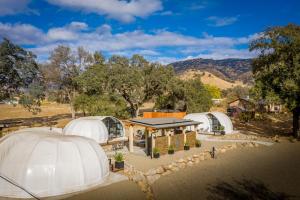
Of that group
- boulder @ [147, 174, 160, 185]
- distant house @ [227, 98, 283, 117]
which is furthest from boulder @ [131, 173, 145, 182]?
distant house @ [227, 98, 283, 117]

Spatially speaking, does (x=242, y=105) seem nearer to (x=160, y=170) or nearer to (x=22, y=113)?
(x=160, y=170)

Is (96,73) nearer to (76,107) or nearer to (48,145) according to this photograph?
(76,107)

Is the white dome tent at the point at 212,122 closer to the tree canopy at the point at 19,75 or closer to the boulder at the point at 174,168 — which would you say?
the boulder at the point at 174,168

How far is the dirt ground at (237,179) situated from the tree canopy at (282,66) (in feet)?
28.9

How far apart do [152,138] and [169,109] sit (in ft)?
106

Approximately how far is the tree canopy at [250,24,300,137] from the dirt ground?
28.9ft

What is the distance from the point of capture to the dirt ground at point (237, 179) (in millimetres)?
15500

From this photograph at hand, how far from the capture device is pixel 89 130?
1128 inches

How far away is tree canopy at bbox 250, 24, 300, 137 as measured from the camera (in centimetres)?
3112

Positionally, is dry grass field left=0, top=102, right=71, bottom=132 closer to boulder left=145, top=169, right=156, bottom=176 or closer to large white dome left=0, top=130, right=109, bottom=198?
large white dome left=0, top=130, right=109, bottom=198

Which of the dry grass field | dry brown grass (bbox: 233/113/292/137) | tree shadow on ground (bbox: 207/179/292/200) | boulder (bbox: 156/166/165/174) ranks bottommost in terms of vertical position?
tree shadow on ground (bbox: 207/179/292/200)

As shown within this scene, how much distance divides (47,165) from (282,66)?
2739 cm

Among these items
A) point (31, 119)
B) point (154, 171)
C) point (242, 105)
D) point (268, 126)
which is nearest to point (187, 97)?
point (268, 126)

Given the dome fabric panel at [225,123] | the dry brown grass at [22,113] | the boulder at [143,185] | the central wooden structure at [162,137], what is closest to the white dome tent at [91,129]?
the central wooden structure at [162,137]
